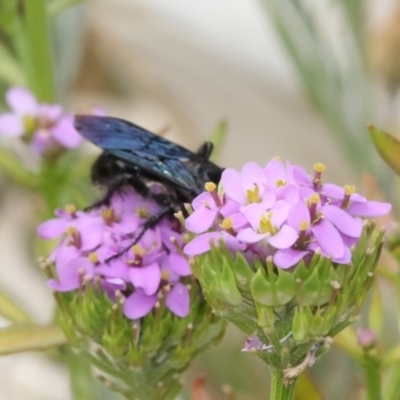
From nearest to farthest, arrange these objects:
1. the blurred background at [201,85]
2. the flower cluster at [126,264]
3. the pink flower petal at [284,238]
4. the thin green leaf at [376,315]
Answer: the pink flower petal at [284,238] < the flower cluster at [126,264] < the thin green leaf at [376,315] < the blurred background at [201,85]

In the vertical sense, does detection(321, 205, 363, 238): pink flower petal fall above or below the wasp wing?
below

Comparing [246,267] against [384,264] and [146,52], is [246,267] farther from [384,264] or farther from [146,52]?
[146,52]

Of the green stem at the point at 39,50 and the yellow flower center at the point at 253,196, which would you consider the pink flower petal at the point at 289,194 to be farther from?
the green stem at the point at 39,50

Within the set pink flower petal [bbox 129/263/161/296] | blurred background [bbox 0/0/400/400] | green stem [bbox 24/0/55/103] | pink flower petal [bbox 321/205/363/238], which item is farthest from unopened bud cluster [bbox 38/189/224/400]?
blurred background [bbox 0/0/400/400]

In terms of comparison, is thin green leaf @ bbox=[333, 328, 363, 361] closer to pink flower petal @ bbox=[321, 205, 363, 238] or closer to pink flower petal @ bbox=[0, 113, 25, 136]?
pink flower petal @ bbox=[321, 205, 363, 238]

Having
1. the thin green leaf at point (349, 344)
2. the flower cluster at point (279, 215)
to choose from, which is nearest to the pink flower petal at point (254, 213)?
the flower cluster at point (279, 215)

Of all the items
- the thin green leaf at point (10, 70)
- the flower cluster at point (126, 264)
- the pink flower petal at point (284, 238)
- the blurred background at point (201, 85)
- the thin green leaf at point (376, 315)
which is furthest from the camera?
the blurred background at point (201, 85)

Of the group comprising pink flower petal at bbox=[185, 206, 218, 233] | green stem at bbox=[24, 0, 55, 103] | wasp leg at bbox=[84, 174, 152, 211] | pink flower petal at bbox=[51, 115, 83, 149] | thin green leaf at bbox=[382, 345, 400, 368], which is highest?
green stem at bbox=[24, 0, 55, 103]
